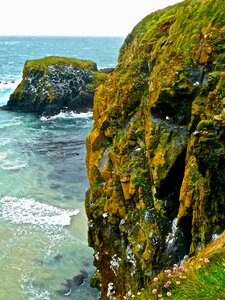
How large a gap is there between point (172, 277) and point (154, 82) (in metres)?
12.2

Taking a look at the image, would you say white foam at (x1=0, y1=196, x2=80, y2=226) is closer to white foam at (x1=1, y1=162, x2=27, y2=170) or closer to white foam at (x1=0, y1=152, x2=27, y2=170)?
white foam at (x1=1, y1=162, x2=27, y2=170)

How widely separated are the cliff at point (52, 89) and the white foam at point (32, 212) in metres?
42.2

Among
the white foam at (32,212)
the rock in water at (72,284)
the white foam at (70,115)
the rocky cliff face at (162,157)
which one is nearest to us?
the rocky cliff face at (162,157)

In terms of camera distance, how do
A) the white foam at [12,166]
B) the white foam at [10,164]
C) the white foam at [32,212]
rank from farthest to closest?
the white foam at [10,164], the white foam at [12,166], the white foam at [32,212]

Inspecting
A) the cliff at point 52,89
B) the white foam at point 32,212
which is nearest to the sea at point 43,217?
the white foam at point 32,212

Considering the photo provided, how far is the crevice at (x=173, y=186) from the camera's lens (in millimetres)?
16094

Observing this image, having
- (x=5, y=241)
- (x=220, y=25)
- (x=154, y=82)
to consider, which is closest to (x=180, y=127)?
(x=154, y=82)

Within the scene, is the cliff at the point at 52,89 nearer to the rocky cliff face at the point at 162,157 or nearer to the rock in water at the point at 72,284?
the rock in water at the point at 72,284

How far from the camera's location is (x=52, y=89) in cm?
7831

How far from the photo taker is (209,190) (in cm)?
1256

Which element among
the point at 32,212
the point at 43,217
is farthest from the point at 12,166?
the point at 43,217

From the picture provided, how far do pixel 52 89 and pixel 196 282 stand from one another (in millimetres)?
73973

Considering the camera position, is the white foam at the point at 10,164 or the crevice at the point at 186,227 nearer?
the crevice at the point at 186,227

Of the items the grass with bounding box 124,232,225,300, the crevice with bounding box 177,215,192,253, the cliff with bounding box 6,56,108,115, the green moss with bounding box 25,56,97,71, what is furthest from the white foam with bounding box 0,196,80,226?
the green moss with bounding box 25,56,97,71
